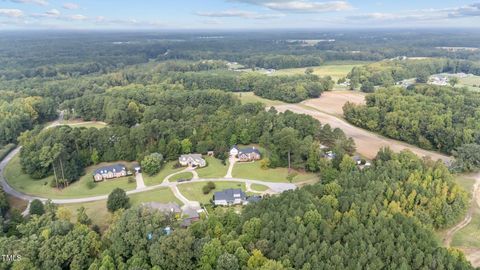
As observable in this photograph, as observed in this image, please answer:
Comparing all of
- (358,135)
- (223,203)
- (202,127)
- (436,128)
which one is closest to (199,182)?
(223,203)

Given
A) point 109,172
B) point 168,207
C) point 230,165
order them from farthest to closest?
point 230,165 < point 109,172 < point 168,207

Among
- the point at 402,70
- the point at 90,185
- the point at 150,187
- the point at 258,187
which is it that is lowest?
the point at 150,187

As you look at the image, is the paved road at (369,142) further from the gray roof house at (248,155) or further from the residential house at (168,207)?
the residential house at (168,207)

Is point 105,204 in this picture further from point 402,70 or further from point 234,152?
point 402,70

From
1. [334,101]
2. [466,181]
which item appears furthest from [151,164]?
[334,101]

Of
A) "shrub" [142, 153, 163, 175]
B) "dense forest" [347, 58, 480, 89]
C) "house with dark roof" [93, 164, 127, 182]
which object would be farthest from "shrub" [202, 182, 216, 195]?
"dense forest" [347, 58, 480, 89]

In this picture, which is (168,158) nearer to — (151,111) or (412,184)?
(151,111)

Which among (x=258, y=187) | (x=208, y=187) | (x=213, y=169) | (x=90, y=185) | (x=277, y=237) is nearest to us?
(x=277, y=237)
